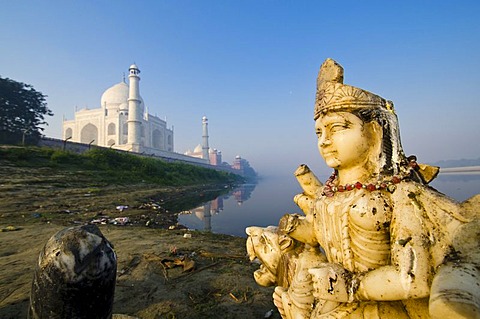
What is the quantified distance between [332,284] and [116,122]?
1828 inches

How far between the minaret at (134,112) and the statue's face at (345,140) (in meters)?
39.0

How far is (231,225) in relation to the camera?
9375mm

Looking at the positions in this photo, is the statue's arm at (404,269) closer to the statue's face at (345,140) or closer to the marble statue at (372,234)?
the marble statue at (372,234)

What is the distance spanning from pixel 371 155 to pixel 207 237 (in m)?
5.28

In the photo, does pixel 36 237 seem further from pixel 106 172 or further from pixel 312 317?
pixel 106 172

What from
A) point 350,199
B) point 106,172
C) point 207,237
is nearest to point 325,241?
point 350,199

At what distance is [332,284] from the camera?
1.25 metres

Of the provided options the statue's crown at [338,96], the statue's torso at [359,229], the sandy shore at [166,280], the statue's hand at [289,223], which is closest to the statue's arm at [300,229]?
the statue's hand at [289,223]

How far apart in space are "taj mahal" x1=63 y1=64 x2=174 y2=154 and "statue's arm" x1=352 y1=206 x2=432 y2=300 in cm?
3972

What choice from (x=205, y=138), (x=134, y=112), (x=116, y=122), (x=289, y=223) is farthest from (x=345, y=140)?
(x=205, y=138)

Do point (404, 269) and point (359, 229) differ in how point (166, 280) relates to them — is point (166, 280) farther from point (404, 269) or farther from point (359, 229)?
point (404, 269)

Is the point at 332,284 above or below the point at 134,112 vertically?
below

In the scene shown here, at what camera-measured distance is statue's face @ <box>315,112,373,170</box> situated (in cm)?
143

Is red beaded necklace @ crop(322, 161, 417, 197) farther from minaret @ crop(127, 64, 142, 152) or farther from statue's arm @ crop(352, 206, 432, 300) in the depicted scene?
minaret @ crop(127, 64, 142, 152)
